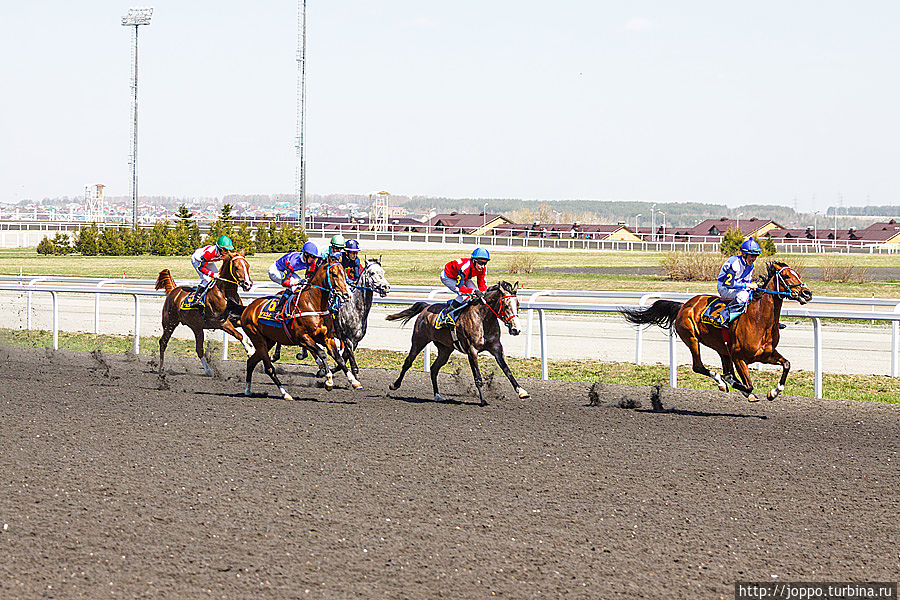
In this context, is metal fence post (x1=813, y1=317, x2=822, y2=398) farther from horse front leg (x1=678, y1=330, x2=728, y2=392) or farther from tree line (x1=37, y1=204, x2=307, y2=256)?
tree line (x1=37, y1=204, x2=307, y2=256)

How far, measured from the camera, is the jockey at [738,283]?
885 cm

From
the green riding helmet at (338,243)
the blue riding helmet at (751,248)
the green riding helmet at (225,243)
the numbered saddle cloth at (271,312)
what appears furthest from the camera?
the green riding helmet at (225,243)

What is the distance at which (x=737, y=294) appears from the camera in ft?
29.1

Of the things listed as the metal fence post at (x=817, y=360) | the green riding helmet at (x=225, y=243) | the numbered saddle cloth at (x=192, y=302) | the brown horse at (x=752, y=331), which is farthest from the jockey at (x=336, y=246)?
the metal fence post at (x=817, y=360)

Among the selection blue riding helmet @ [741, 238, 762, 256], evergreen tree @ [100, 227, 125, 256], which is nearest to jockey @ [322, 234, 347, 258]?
blue riding helmet @ [741, 238, 762, 256]

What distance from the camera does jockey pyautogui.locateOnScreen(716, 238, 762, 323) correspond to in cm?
885

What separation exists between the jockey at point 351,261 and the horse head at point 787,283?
3.78 meters

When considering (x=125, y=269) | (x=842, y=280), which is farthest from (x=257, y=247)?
(x=842, y=280)

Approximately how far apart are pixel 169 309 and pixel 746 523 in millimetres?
8165

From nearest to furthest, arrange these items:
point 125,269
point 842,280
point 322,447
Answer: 1. point 322,447
2. point 842,280
3. point 125,269

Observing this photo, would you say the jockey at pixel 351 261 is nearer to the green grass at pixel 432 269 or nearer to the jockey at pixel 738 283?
the jockey at pixel 738 283

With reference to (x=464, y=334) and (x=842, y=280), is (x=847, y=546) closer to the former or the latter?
(x=464, y=334)

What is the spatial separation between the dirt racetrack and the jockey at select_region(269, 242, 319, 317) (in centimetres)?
127

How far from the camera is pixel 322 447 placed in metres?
7.47
